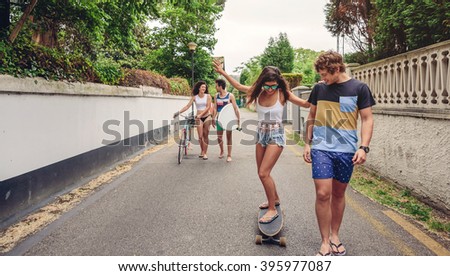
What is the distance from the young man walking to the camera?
3.04m

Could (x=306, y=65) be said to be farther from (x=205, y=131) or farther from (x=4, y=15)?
(x=4, y=15)

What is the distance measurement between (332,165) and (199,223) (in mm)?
1817

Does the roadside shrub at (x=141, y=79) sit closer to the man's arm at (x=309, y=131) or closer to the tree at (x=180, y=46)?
the man's arm at (x=309, y=131)

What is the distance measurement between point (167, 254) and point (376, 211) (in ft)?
9.50

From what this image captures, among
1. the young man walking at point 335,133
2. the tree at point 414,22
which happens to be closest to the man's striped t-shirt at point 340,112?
the young man walking at point 335,133

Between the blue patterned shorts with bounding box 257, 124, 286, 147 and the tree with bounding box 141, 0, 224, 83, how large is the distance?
24667mm

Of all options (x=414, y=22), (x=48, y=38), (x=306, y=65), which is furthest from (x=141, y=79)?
(x=306, y=65)

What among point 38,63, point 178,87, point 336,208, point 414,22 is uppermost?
point 414,22

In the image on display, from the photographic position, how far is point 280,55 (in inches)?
1759

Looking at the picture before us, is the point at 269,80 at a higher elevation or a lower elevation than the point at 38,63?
lower

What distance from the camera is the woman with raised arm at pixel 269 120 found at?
3812 mm

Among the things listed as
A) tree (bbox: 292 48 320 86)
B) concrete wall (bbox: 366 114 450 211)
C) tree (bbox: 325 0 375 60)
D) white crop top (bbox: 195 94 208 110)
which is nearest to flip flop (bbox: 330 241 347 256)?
concrete wall (bbox: 366 114 450 211)

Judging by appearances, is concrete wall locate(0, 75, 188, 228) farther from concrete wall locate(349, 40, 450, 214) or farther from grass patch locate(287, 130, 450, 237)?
concrete wall locate(349, 40, 450, 214)

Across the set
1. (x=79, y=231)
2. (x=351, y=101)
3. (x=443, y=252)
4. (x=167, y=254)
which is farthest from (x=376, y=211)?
(x=79, y=231)
